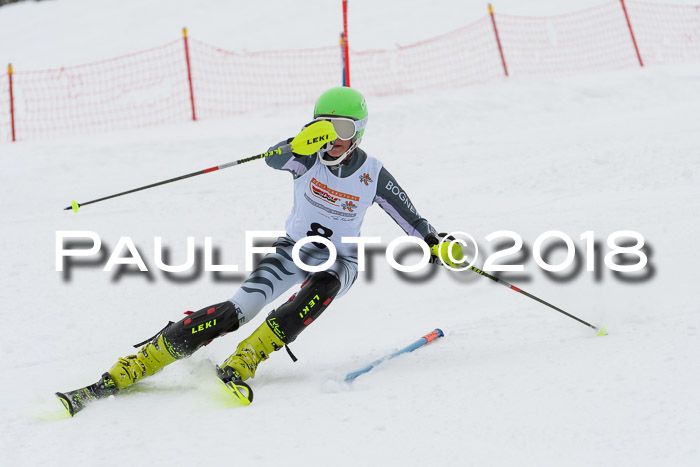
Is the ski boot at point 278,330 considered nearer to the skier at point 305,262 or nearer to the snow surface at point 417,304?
the skier at point 305,262

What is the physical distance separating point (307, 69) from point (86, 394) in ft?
29.2

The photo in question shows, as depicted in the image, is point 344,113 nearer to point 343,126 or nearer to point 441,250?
point 343,126

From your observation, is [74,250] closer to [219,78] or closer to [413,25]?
[219,78]

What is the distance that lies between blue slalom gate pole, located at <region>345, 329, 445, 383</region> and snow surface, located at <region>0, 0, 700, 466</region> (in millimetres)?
51

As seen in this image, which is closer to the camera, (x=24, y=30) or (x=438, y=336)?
(x=438, y=336)

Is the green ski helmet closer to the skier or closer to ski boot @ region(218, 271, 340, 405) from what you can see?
the skier

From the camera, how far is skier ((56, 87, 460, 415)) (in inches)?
143

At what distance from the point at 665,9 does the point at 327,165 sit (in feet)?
39.2

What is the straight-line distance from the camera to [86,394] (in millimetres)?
3484

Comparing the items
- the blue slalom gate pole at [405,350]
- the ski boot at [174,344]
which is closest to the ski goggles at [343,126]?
the ski boot at [174,344]

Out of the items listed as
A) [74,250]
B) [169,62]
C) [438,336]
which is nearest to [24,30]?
[169,62]

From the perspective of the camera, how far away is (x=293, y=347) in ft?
15.1

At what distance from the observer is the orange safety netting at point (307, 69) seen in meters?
10.3

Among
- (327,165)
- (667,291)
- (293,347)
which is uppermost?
(327,165)
